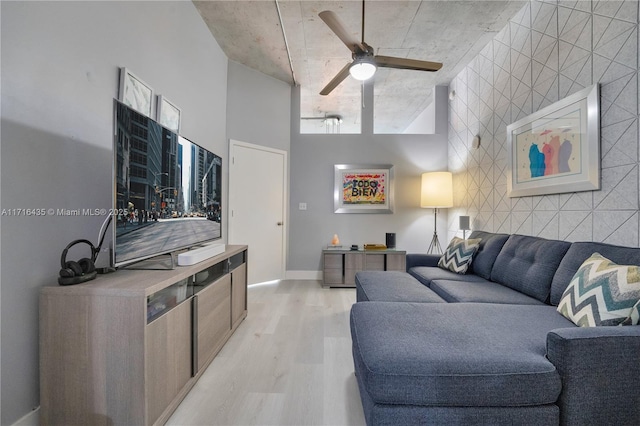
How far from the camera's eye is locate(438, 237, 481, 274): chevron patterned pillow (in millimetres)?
2609

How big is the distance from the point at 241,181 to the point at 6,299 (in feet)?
8.99

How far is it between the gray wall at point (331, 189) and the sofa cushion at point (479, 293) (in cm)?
192

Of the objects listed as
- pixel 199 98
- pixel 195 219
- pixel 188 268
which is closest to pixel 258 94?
pixel 199 98

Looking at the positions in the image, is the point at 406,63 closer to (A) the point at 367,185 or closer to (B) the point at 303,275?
(A) the point at 367,185

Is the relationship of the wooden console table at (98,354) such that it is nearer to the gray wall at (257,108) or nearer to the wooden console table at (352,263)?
the wooden console table at (352,263)

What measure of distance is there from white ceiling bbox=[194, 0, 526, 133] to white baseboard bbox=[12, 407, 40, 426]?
3218mm

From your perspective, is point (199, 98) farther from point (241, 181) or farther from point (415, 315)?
point (415, 315)

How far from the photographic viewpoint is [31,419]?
118cm

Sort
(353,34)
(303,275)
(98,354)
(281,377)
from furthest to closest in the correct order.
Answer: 1. (303,275)
2. (353,34)
3. (281,377)
4. (98,354)

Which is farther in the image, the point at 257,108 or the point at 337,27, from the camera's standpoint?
the point at 257,108

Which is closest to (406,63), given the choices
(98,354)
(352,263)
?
(352,263)

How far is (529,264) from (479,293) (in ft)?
1.54

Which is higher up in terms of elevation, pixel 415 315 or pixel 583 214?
pixel 583 214

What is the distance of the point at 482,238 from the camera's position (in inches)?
111
